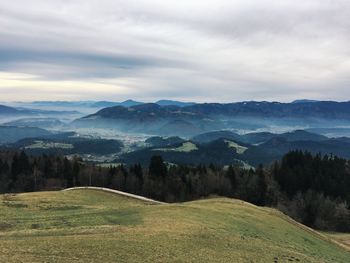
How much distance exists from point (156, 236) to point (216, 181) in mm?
100412

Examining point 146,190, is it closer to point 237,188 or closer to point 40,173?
point 237,188

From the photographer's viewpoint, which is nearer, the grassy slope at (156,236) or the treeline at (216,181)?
the grassy slope at (156,236)

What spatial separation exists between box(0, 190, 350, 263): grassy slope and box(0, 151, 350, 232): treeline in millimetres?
66058

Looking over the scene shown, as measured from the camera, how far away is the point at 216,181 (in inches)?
5320

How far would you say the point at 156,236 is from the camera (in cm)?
3597

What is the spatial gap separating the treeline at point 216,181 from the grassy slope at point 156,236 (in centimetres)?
6606

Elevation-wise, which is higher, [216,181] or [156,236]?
[156,236]

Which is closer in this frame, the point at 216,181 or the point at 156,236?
the point at 156,236

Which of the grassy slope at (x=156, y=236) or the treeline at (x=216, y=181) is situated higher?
the grassy slope at (x=156, y=236)

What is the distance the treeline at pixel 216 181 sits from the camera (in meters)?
127

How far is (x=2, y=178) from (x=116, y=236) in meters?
123

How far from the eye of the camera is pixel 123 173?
140 meters

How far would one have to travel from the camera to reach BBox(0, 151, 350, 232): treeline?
127m

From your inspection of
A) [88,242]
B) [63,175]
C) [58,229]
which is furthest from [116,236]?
[63,175]
